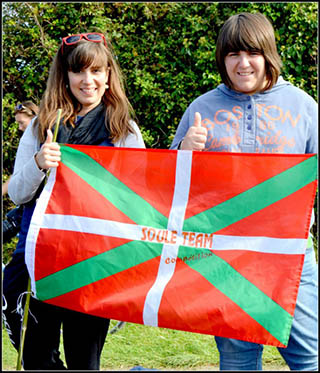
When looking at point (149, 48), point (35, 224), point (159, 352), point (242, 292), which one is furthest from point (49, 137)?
point (149, 48)

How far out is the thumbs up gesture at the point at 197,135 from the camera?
2.30 meters

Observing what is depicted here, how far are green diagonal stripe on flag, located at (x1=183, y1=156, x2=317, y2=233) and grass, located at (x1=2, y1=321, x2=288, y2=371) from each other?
1776mm

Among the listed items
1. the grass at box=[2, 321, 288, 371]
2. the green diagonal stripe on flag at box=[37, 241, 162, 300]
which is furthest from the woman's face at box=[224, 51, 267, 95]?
the grass at box=[2, 321, 288, 371]

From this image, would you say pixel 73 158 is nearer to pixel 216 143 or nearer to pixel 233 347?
pixel 216 143

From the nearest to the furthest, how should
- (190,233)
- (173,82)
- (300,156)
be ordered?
(300,156), (190,233), (173,82)

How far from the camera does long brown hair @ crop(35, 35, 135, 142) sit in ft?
8.21

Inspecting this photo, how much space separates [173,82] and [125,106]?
3.26m

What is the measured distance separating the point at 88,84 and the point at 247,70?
755 mm

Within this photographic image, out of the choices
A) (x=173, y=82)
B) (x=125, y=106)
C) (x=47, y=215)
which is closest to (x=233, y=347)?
(x=47, y=215)

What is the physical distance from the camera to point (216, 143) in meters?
2.37

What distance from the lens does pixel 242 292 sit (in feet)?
7.66

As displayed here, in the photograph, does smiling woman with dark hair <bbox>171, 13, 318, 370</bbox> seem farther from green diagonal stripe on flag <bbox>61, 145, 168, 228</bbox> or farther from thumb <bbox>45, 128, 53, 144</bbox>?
thumb <bbox>45, 128, 53, 144</bbox>

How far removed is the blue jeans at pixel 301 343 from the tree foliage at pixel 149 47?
11.6ft

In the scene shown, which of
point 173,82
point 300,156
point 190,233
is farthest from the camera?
point 173,82
